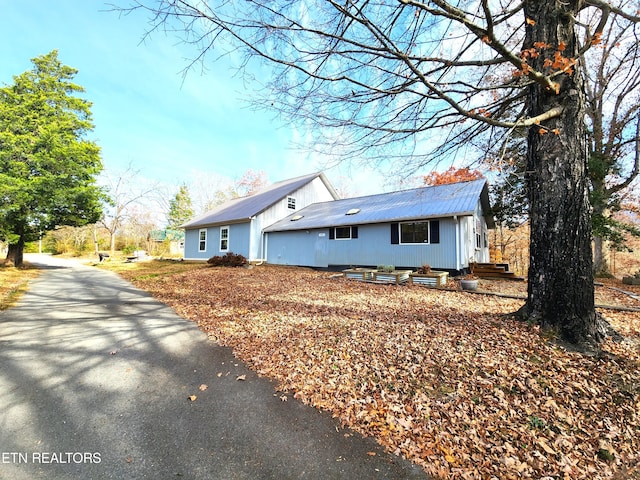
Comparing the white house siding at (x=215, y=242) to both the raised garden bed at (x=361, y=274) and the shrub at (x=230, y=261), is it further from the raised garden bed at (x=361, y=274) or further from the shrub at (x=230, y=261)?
the raised garden bed at (x=361, y=274)

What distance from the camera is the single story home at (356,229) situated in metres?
11.1

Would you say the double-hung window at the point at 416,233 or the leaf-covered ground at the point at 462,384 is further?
the double-hung window at the point at 416,233

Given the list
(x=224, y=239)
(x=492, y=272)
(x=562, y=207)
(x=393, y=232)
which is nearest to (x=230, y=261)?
(x=224, y=239)

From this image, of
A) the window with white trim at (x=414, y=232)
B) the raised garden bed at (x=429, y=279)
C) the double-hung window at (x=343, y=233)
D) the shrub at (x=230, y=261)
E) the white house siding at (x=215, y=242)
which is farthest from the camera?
the white house siding at (x=215, y=242)

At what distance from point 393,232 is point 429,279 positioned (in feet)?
11.6

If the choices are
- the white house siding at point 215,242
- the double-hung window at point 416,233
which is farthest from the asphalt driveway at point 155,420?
the white house siding at point 215,242

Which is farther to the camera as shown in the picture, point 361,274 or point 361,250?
point 361,250

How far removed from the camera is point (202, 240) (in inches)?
769

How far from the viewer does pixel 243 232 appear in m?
16.8

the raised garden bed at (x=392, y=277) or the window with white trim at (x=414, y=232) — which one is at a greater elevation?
the window with white trim at (x=414, y=232)

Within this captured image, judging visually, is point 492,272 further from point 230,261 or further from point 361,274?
point 230,261

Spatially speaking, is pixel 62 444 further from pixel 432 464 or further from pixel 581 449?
pixel 581 449

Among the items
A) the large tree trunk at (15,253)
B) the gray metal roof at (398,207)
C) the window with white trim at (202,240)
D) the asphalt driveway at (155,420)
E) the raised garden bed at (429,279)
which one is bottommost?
the asphalt driveway at (155,420)

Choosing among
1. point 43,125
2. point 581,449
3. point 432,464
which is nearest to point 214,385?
point 432,464
